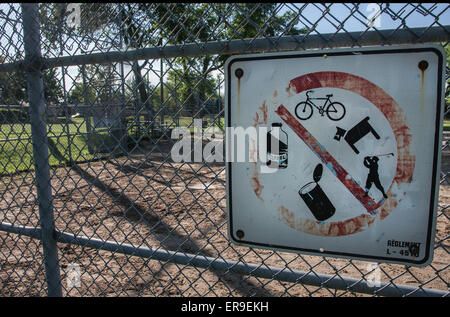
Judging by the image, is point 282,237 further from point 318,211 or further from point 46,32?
point 46,32

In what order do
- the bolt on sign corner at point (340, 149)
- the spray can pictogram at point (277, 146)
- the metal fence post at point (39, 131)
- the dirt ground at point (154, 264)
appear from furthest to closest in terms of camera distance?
the dirt ground at point (154, 264)
the metal fence post at point (39, 131)
the spray can pictogram at point (277, 146)
the bolt on sign corner at point (340, 149)

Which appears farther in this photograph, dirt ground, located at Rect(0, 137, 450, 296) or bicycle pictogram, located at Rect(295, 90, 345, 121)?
dirt ground, located at Rect(0, 137, 450, 296)

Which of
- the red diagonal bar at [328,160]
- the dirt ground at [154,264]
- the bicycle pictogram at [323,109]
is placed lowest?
the dirt ground at [154,264]

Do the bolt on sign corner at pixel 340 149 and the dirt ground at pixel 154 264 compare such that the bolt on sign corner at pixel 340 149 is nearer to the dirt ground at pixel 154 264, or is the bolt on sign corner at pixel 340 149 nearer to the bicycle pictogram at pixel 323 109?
the bicycle pictogram at pixel 323 109

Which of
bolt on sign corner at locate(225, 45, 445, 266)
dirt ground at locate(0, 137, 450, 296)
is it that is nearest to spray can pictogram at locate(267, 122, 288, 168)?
bolt on sign corner at locate(225, 45, 445, 266)

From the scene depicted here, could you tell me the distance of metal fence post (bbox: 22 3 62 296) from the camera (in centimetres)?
183

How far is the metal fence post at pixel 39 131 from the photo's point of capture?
183 centimetres

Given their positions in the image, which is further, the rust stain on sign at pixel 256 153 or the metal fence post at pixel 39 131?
the metal fence post at pixel 39 131

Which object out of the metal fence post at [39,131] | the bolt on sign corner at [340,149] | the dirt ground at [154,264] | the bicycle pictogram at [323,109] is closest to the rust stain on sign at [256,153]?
the bolt on sign corner at [340,149]

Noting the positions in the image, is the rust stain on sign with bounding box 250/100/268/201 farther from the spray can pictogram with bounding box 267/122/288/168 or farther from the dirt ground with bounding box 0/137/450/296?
the dirt ground with bounding box 0/137/450/296

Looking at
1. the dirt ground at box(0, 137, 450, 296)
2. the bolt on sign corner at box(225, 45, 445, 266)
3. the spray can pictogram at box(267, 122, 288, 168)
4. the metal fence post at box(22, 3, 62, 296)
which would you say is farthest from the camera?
the dirt ground at box(0, 137, 450, 296)

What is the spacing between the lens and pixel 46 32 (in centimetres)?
201

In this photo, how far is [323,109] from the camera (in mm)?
1244

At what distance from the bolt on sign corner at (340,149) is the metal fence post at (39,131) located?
117 cm
